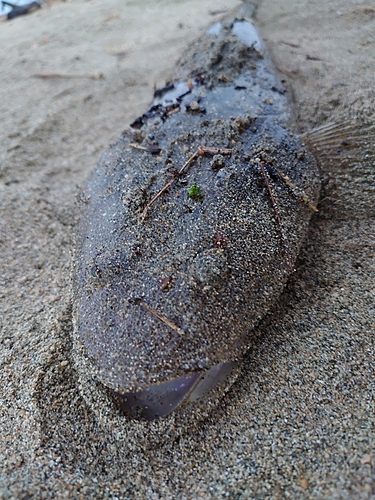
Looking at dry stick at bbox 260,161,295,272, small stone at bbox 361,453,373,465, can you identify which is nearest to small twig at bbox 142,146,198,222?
dry stick at bbox 260,161,295,272

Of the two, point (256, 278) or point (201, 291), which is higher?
point (201, 291)

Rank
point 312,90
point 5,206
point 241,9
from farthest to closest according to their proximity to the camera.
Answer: point 241,9
point 312,90
point 5,206

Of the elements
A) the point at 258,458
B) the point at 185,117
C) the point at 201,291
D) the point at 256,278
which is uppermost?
the point at 185,117

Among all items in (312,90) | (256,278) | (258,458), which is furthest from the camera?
(312,90)

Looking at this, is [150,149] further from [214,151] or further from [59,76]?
[59,76]

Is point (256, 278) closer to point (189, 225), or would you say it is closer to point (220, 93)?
point (189, 225)

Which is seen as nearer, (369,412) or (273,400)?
(369,412)

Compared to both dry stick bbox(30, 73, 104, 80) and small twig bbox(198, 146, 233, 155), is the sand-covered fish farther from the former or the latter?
dry stick bbox(30, 73, 104, 80)

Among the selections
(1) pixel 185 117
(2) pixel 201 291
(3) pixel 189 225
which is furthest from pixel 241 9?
(2) pixel 201 291
